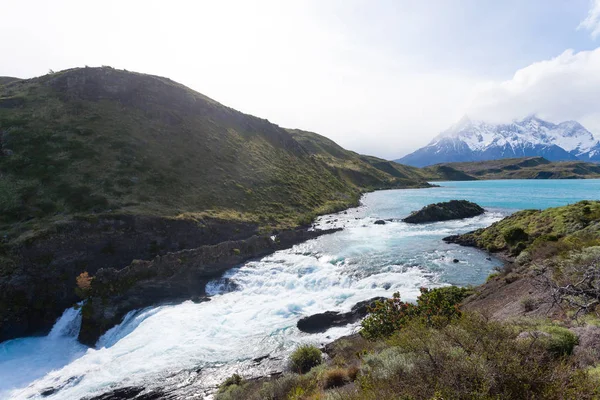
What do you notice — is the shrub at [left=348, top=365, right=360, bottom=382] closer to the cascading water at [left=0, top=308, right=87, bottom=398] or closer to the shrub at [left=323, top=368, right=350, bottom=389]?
the shrub at [left=323, top=368, right=350, bottom=389]

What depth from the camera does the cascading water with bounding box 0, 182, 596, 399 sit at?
20250 mm

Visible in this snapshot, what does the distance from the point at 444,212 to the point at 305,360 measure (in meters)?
58.3

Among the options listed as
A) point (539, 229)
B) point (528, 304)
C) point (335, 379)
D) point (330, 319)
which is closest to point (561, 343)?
point (528, 304)

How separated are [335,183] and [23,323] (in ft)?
306

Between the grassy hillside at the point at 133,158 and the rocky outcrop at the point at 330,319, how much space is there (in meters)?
31.5

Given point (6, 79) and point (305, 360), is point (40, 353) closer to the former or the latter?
point (305, 360)

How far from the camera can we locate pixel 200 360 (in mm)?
21125

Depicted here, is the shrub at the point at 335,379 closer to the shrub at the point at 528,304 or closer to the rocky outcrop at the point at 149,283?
the shrub at the point at 528,304

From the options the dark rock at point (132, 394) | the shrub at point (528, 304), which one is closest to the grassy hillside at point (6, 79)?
the dark rock at point (132, 394)

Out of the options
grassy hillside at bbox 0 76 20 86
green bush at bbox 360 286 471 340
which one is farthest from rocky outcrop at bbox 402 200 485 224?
grassy hillside at bbox 0 76 20 86

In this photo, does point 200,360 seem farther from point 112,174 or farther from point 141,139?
point 141,139

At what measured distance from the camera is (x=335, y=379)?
11148 mm

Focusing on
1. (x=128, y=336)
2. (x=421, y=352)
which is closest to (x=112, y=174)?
(x=128, y=336)

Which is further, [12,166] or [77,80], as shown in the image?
[77,80]
